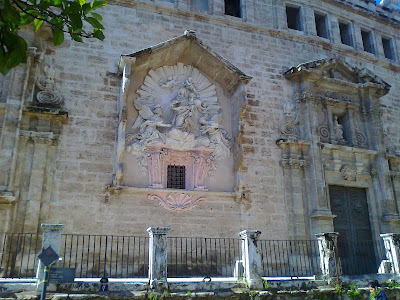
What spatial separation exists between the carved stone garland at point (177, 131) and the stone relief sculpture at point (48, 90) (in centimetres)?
203

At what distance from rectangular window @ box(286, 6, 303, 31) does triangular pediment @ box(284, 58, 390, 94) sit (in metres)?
2.03

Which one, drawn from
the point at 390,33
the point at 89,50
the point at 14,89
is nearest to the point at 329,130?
the point at 390,33

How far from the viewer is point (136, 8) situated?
12.0 meters

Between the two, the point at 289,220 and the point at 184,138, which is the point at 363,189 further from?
the point at 184,138

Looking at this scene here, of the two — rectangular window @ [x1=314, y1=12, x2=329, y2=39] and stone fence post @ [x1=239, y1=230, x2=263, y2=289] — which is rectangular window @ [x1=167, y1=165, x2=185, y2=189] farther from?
rectangular window @ [x1=314, y1=12, x2=329, y2=39]

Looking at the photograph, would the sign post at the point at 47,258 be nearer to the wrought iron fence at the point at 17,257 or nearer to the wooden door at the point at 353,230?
the wrought iron fence at the point at 17,257

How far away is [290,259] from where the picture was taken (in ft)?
36.9

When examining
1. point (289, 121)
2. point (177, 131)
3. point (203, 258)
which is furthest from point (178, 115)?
point (203, 258)

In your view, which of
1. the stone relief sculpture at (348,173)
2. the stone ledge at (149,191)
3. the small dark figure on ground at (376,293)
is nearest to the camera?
the small dark figure on ground at (376,293)

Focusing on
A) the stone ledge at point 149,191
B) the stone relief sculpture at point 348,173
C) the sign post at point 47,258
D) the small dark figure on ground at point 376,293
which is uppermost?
the stone relief sculpture at point 348,173

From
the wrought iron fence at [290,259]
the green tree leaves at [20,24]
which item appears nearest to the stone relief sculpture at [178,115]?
the wrought iron fence at [290,259]

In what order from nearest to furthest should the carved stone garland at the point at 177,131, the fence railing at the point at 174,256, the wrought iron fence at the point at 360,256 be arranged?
the fence railing at the point at 174,256 → the carved stone garland at the point at 177,131 → the wrought iron fence at the point at 360,256

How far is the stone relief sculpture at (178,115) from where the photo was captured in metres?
10.8

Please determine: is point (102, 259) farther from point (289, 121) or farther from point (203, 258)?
point (289, 121)
